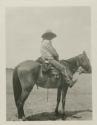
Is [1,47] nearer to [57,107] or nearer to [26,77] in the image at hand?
[26,77]

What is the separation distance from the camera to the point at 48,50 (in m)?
1.04

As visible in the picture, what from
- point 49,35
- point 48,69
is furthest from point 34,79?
point 49,35

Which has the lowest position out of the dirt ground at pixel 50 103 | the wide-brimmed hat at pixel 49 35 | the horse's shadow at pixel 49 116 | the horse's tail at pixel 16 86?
the horse's shadow at pixel 49 116

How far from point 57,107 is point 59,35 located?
0.94 feet

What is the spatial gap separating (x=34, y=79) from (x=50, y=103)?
0.11 metres

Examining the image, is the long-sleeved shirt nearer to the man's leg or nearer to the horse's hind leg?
the man's leg

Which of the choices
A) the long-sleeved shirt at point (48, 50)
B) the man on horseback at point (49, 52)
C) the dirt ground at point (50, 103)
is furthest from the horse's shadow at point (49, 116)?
the long-sleeved shirt at point (48, 50)

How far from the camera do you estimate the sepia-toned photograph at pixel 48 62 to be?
1.03 m

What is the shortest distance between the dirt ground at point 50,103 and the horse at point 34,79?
0.02 meters

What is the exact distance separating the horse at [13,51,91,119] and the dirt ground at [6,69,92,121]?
0.05 feet

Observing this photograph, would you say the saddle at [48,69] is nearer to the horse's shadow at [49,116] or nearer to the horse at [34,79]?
the horse at [34,79]

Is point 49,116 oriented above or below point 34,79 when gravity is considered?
below

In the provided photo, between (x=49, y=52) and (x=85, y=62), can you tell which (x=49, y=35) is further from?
(x=85, y=62)

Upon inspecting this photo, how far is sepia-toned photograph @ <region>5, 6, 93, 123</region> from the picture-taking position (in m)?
1.03
